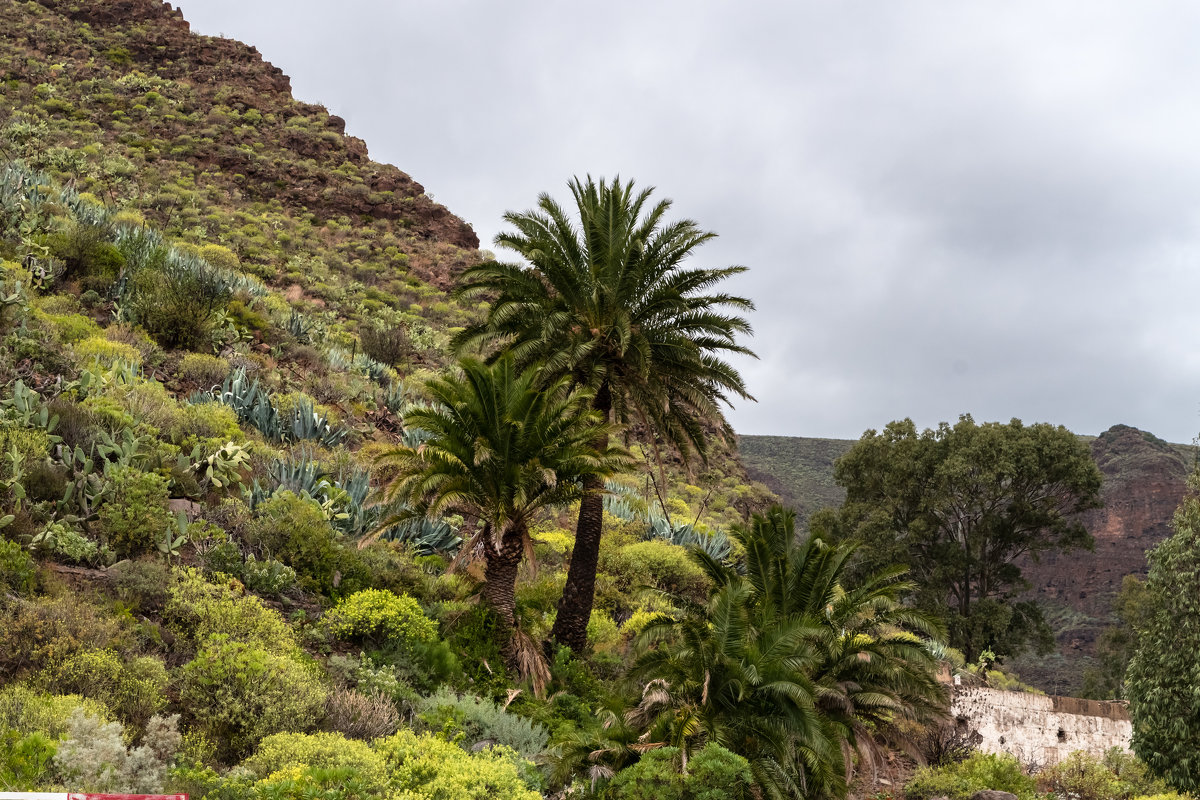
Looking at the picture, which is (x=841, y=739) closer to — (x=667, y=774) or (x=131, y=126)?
(x=667, y=774)

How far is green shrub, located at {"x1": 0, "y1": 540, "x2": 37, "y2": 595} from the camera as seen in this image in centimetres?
938

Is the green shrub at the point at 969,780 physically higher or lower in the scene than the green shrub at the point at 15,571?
lower

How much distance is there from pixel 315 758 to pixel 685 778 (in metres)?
4.70

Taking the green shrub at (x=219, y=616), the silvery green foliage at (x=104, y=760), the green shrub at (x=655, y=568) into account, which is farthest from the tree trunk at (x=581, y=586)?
the silvery green foliage at (x=104, y=760)

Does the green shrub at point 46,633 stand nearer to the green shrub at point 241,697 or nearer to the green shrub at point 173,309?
the green shrub at point 241,697

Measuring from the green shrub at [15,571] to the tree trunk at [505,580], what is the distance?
648 cm

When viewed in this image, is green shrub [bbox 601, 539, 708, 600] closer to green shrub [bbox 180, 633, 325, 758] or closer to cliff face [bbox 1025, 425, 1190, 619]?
green shrub [bbox 180, 633, 325, 758]

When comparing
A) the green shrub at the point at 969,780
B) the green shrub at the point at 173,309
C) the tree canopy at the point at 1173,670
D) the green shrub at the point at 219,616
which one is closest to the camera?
the green shrub at the point at 219,616

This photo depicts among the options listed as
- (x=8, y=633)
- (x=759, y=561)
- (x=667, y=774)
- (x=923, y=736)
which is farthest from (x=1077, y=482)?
(x=8, y=633)

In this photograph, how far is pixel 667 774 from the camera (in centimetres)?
1045

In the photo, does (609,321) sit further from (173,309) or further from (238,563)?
(173,309)

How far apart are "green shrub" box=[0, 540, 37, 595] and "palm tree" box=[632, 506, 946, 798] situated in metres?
8.16

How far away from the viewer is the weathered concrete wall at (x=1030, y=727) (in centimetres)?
1962

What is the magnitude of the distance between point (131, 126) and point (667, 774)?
5031 cm
